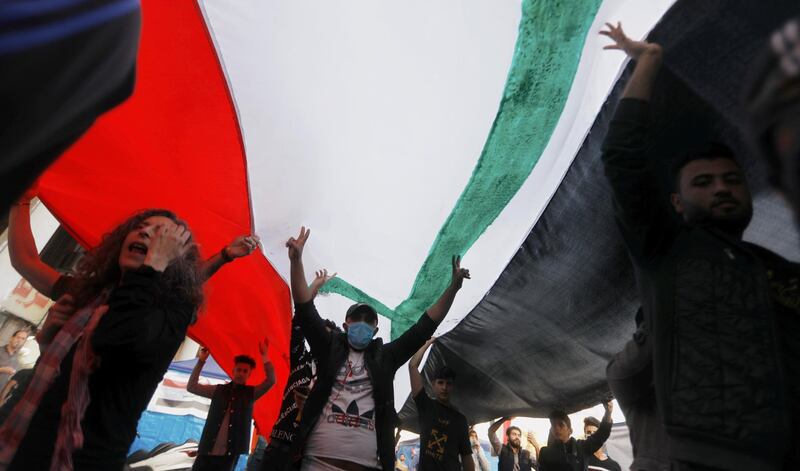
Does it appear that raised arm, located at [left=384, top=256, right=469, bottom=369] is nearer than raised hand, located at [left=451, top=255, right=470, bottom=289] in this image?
Yes

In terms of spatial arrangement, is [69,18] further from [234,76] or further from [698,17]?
[234,76]

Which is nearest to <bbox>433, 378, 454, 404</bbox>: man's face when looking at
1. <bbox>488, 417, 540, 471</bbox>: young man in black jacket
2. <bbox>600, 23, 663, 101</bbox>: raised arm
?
<bbox>488, 417, 540, 471</bbox>: young man in black jacket

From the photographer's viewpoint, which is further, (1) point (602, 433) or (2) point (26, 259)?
(1) point (602, 433)

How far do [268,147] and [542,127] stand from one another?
1.47 meters

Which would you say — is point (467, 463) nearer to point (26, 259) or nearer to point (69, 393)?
point (69, 393)

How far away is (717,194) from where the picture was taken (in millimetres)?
1260

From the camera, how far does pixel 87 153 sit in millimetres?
2320

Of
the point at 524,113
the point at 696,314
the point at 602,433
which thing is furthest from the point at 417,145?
the point at 602,433

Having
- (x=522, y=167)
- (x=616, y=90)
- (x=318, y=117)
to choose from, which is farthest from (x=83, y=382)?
(x=616, y=90)

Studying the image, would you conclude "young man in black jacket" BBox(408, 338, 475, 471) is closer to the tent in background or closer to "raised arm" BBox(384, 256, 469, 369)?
"raised arm" BBox(384, 256, 469, 369)

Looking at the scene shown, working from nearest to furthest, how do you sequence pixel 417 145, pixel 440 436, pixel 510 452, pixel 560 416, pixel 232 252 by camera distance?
pixel 232 252
pixel 417 145
pixel 440 436
pixel 560 416
pixel 510 452

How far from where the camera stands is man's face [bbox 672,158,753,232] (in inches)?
48.7

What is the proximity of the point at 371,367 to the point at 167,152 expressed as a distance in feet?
5.46

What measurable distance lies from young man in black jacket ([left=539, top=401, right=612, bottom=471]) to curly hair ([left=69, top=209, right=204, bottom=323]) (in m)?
3.41
